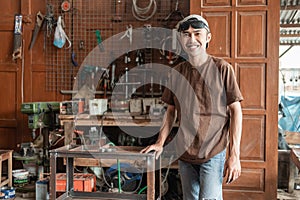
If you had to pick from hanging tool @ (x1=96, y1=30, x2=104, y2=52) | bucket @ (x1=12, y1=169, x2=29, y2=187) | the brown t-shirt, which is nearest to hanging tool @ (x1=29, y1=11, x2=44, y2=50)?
hanging tool @ (x1=96, y1=30, x2=104, y2=52)

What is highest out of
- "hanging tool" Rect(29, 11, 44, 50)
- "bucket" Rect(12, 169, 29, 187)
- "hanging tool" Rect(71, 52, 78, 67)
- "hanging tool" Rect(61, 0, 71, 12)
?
"hanging tool" Rect(61, 0, 71, 12)

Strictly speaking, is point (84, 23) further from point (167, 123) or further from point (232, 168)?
point (232, 168)

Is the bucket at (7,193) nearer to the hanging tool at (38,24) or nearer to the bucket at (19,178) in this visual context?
the bucket at (19,178)

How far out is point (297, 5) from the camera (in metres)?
4.39

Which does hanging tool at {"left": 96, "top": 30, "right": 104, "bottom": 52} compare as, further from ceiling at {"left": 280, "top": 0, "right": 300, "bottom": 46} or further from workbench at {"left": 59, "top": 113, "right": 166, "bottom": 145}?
ceiling at {"left": 280, "top": 0, "right": 300, "bottom": 46}

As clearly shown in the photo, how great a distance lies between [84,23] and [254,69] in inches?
81.3

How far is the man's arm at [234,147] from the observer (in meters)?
1.70

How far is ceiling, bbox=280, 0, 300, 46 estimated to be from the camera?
174 inches

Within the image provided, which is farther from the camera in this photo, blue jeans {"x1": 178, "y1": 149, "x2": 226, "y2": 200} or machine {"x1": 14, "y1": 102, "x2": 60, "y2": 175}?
machine {"x1": 14, "y1": 102, "x2": 60, "y2": 175}

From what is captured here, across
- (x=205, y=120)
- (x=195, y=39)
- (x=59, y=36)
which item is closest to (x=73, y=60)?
(x=59, y=36)

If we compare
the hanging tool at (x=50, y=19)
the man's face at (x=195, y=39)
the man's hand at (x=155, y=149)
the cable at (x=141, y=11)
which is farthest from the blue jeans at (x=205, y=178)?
the hanging tool at (x=50, y=19)

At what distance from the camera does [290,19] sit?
5527mm

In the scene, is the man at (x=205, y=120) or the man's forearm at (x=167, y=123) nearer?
the man at (x=205, y=120)

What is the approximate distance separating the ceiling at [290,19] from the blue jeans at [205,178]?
11.2 feet
